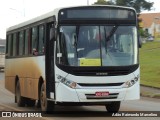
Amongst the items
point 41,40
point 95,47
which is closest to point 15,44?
point 41,40

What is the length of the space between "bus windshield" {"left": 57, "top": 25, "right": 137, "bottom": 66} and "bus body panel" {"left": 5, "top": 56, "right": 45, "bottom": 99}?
180 cm

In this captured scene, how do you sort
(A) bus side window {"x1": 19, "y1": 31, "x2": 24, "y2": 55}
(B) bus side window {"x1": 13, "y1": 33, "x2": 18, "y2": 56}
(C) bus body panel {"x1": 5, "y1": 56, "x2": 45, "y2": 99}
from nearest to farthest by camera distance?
(C) bus body panel {"x1": 5, "y1": 56, "x2": 45, "y2": 99}, (A) bus side window {"x1": 19, "y1": 31, "x2": 24, "y2": 55}, (B) bus side window {"x1": 13, "y1": 33, "x2": 18, "y2": 56}

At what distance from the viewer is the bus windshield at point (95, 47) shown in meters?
16.1

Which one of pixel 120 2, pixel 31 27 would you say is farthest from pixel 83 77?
pixel 120 2

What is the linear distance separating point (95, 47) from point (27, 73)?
4830 mm

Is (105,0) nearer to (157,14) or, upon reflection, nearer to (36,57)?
(157,14)

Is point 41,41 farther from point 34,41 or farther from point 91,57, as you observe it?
point 91,57

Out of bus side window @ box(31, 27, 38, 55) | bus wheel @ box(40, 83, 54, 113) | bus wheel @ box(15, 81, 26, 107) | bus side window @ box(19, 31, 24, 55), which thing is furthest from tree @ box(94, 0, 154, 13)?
bus wheel @ box(40, 83, 54, 113)

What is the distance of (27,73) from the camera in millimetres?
20406

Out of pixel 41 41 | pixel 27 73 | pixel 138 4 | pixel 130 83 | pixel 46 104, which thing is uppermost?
pixel 138 4

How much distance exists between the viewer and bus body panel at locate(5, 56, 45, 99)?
18.5 metres

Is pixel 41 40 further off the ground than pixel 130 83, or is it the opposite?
pixel 41 40

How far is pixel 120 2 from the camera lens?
388ft

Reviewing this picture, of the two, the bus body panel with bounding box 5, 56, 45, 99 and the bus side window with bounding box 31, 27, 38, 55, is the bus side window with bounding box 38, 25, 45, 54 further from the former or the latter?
the bus side window with bounding box 31, 27, 38, 55
